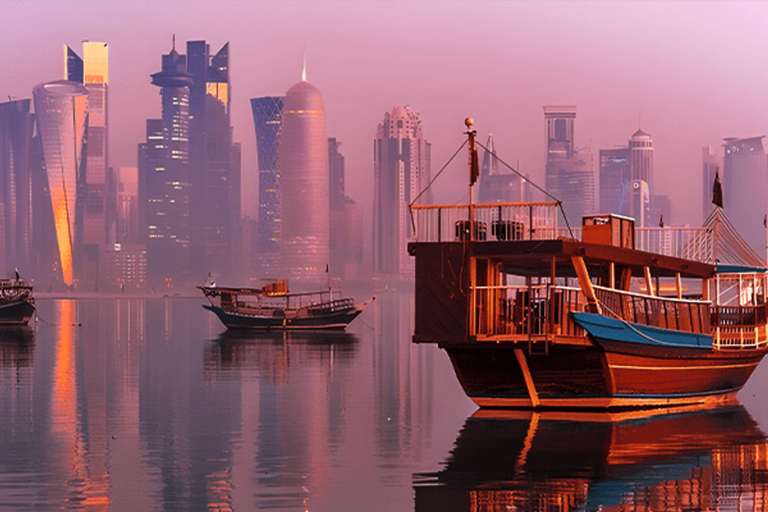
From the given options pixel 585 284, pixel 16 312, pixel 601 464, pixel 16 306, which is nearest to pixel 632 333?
pixel 585 284

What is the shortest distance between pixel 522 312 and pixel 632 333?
3.14 metres

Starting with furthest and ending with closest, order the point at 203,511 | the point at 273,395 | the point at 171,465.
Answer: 1. the point at 273,395
2. the point at 171,465
3. the point at 203,511

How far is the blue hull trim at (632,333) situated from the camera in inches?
1138

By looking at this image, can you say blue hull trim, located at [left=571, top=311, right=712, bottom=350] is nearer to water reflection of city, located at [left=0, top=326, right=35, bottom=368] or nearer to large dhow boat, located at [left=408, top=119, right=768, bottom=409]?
large dhow boat, located at [left=408, top=119, right=768, bottom=409]

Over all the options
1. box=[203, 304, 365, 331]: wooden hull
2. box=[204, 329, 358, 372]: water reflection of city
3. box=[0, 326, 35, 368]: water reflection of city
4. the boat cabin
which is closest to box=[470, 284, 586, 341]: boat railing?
the boat cabin

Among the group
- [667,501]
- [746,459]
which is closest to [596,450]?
[746,459]

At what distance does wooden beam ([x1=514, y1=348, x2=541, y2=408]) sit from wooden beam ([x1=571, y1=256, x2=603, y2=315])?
239 centimetres

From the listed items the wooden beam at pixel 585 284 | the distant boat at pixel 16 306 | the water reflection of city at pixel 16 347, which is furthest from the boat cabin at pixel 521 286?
the distant boat at pixel 16 306

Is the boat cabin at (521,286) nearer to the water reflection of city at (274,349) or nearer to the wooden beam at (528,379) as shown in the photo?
the wooden beam at (528,379)

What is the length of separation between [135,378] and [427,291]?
24.4m

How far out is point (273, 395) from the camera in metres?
41.6

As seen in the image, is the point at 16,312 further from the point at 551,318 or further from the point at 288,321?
the point at 551,318

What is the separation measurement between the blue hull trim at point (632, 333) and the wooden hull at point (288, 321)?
6686cm

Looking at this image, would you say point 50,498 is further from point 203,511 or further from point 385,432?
point 385,432
